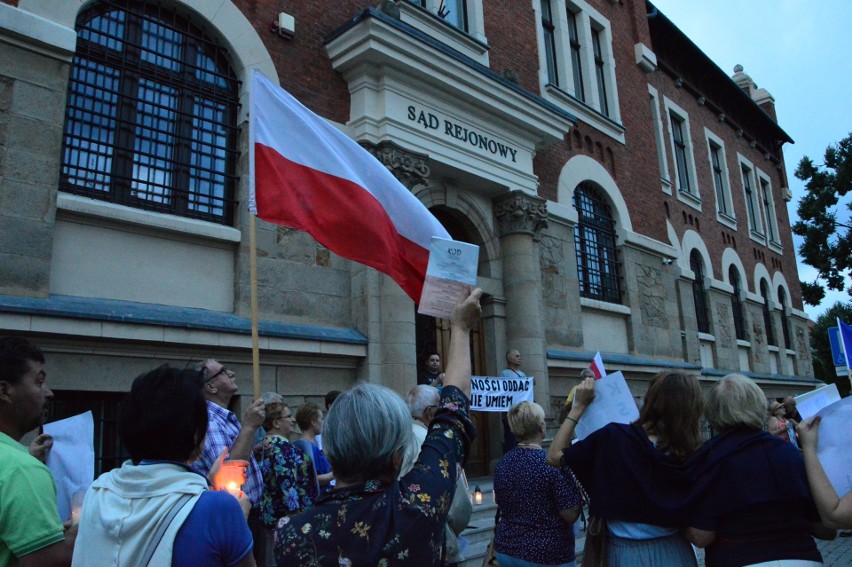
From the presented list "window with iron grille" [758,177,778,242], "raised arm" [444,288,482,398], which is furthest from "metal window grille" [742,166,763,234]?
"raised arm" [444,288,482,398]

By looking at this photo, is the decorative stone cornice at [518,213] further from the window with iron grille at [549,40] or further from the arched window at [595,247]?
the window with iron grille at [549,40]

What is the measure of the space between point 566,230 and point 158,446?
11.2 m

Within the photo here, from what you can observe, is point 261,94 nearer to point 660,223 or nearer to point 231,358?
point 231,358

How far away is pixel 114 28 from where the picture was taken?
7.11m

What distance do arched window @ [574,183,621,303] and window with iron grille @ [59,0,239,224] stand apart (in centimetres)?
772

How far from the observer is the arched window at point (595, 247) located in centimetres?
1336

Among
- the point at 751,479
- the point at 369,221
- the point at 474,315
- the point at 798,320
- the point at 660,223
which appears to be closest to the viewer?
the point at 474,315

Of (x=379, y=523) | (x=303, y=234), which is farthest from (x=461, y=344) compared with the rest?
(x=303, y=234)

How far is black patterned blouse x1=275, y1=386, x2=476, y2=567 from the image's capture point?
1715 millimetres

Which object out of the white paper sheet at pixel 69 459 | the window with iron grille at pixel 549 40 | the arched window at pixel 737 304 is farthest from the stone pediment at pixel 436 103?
the arched window at pixel 737 304

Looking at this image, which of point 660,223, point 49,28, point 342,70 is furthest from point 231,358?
point 660,223

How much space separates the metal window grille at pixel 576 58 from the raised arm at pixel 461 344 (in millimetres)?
13081

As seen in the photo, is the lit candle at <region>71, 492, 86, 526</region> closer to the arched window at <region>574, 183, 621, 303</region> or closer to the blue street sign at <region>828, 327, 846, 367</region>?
the blue street sign at <region>828, 327, 846, 367</region>

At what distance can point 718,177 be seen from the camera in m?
21.8
